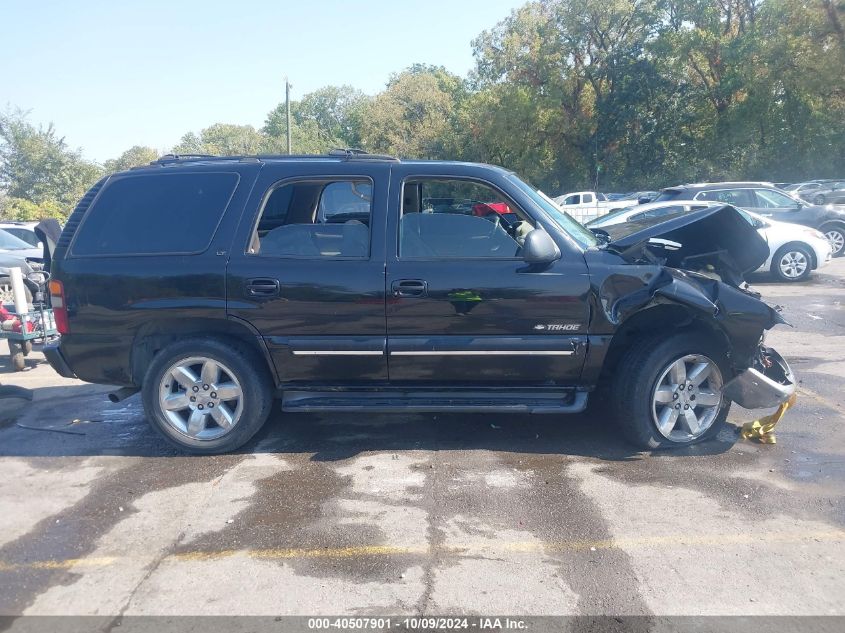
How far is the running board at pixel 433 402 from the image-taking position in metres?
4.70

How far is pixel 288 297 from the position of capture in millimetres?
4699

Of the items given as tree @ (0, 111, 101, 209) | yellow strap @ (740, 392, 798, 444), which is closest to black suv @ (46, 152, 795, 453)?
yellow strap @ (740, 392, 798, 444)

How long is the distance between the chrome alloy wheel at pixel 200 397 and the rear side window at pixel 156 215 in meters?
0.83

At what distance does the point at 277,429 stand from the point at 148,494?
1281 millimetres

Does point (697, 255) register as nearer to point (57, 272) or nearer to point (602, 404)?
point (602, 404)

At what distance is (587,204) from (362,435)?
74.1 ft

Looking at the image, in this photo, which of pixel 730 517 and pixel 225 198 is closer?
pixel 730 517

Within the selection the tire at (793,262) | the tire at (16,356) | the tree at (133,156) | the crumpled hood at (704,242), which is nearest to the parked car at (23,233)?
the tire at (16,356)

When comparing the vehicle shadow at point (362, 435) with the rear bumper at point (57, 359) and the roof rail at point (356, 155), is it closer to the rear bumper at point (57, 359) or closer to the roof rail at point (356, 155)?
the rear bumper at point (57, 359)

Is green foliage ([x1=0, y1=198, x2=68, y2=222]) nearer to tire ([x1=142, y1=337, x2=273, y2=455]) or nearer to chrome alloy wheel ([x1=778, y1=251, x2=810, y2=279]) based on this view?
chrome alloy wheel ([x1=778, y1=251, x2=810, y2=279])

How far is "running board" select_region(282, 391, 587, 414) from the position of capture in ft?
15.4

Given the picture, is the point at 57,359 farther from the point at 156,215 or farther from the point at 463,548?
the point at 463,548

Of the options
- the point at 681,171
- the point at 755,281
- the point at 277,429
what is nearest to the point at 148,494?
the point at 277,429

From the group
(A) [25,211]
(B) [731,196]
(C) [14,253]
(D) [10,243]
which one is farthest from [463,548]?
(A) [25,211]
